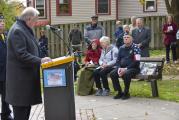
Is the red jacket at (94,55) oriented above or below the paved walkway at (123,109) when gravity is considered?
above

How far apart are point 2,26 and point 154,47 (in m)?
20.5

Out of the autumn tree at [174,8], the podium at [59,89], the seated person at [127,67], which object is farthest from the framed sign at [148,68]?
the autumn tree at [174,8]

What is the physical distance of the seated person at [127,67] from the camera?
37.8 ft

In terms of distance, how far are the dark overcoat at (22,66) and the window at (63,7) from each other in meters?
28.6

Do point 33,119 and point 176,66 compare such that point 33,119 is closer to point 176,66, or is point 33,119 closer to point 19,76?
point 19,76

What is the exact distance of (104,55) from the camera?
12.5 m

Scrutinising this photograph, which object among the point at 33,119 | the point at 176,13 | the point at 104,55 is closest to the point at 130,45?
the point at 104,55

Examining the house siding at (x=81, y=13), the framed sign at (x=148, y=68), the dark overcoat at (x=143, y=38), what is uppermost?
the house siding at (x=81, y=13)

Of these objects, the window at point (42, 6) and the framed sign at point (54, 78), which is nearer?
the framed sign at point (54, 78)

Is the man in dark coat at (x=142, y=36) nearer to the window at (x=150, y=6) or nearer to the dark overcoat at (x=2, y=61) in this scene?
the dark overcoat at (x=2, y=61)

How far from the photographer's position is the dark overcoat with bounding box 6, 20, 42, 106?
741cm

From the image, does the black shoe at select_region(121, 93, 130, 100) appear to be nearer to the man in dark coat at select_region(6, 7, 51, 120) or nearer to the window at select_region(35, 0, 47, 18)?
the man in dark coat at select_region(6, 7, 51, 120)

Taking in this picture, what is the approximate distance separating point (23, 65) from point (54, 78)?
27.8 inches

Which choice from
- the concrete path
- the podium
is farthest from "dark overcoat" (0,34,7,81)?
the concrete path
